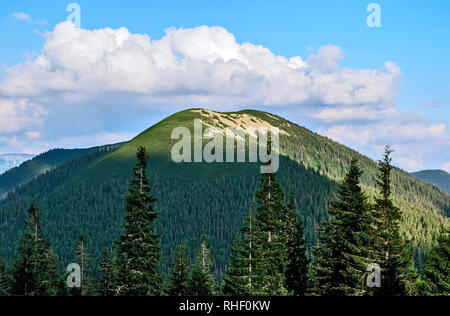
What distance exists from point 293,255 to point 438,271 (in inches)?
642

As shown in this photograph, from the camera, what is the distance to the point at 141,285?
4206 centimetres

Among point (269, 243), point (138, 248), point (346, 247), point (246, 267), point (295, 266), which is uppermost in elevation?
point (269, 243)

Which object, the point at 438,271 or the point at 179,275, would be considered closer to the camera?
the point at 438,271

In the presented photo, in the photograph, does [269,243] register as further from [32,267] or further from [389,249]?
[32,267]

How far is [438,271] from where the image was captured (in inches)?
1655

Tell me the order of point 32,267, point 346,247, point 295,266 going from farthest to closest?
point 295,266 → point 32,267 → point 346,247

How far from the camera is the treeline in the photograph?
37.5m

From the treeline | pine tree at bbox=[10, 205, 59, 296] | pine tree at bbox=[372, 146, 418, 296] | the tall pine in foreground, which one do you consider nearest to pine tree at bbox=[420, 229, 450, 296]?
the treeline

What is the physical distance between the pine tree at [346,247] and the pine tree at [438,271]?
7.30 m

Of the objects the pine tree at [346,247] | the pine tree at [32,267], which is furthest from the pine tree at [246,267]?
the pine tree at [32,267]

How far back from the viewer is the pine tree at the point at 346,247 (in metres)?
38.3

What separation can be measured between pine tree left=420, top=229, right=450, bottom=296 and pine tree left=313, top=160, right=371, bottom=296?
287 inches

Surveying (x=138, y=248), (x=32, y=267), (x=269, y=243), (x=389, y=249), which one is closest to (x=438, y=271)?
(x=389, y=249)
